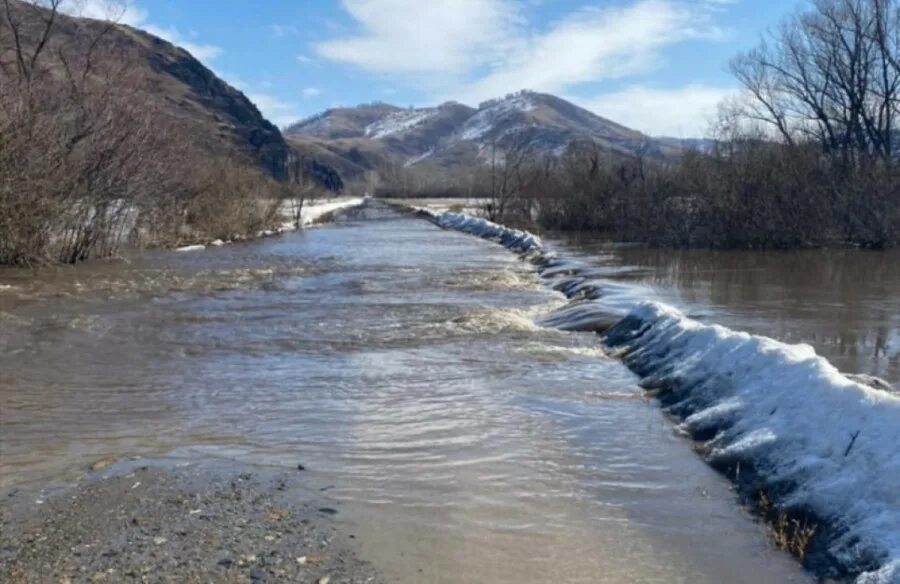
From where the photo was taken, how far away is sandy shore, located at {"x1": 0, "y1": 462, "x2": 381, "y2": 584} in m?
Answer: 4.69

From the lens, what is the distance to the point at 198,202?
36.5m

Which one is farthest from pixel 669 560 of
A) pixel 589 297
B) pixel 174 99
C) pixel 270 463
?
pixel 174 99

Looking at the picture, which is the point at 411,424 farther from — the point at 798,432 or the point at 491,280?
the point at 491,280

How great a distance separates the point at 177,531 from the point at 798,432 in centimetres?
478

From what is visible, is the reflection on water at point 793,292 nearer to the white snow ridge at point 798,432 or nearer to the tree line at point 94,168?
the white snow ridge at point 798,432

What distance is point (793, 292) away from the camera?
18.9 metres

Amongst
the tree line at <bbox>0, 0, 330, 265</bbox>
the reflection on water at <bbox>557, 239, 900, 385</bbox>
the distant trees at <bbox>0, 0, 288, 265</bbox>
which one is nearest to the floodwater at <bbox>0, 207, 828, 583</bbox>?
the reflection on water at <bbox>557, 239, 900, 385</bbox>

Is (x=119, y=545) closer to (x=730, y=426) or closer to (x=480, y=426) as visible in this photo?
(x=480, y=426)

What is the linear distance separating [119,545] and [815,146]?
3906cm

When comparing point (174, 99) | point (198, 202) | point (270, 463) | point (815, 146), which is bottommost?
point (270, 463)

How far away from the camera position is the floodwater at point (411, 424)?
17.5 ft

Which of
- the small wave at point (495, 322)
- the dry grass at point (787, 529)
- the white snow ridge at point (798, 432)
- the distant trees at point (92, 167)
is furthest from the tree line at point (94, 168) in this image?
the dry grass at point (787, 529)

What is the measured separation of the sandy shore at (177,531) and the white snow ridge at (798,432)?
2998mm

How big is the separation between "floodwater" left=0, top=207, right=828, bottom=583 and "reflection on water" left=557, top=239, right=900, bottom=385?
3.46m
